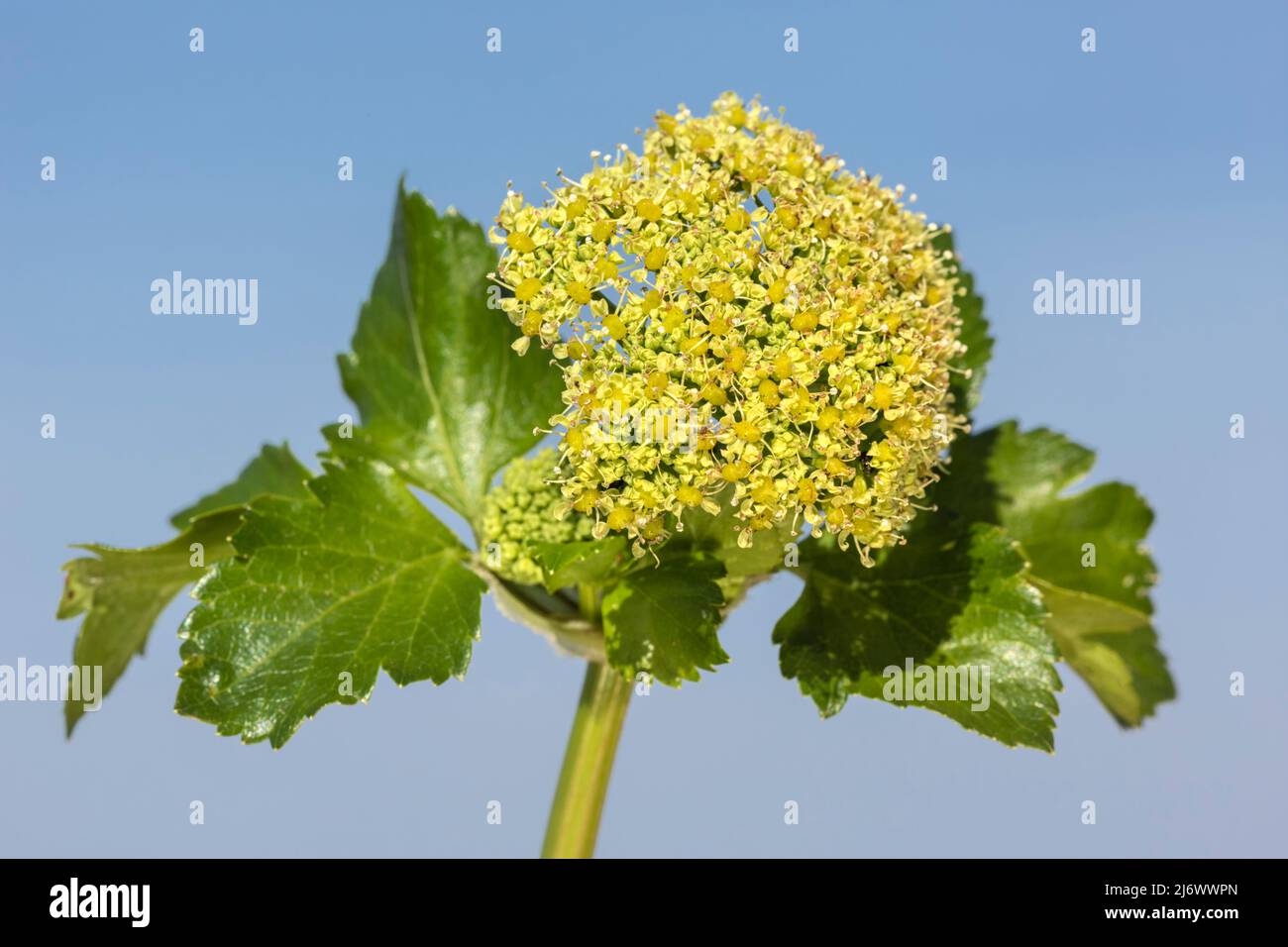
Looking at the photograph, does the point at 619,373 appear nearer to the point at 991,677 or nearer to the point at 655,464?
the point at 655,464

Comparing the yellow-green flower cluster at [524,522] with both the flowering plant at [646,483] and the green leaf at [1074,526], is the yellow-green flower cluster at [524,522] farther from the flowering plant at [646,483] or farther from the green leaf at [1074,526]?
the green leaf at [1074,526]

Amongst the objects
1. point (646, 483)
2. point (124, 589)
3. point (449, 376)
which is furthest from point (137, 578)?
point (646, 483)

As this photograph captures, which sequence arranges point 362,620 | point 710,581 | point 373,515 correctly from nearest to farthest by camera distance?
1. point 710,581
2. point 362,620
3. point 373,515

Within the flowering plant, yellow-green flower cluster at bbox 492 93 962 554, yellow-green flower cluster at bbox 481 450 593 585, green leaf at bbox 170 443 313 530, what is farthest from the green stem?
green leaf at bbox 170 443 313 530

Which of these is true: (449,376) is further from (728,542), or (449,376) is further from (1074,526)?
(1074,526)

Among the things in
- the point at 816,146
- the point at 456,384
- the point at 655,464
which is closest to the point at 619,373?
the point at 655,464

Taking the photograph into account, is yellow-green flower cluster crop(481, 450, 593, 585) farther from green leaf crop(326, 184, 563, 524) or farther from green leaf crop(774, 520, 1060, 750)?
green leaf crop(774, 520, 1060, 750)
